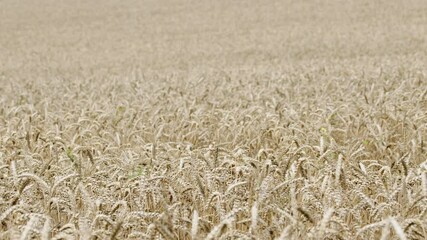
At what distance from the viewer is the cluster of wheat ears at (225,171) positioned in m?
2.16

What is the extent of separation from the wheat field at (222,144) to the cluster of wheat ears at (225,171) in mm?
14

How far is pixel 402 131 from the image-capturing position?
13.3ft

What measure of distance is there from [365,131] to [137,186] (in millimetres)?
2025

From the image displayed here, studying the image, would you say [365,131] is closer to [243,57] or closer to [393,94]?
[393,94]

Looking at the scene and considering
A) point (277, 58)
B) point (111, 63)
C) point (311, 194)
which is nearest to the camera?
point (311, 194)

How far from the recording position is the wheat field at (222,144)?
2.28 m

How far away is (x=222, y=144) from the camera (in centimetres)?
392

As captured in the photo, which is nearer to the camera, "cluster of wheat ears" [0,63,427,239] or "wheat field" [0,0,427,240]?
"cluster of wheat ears" [0,63,427,239]

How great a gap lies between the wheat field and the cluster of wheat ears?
0.6 inches

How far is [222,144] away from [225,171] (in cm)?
93

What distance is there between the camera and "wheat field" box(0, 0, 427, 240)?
2275 mm

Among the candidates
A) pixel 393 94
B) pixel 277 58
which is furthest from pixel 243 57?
pixel 393 94

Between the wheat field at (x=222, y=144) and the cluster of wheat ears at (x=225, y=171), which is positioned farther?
the wheat field at (x=222, y=144)

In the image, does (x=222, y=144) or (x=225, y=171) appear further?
(x=222, y=144)
